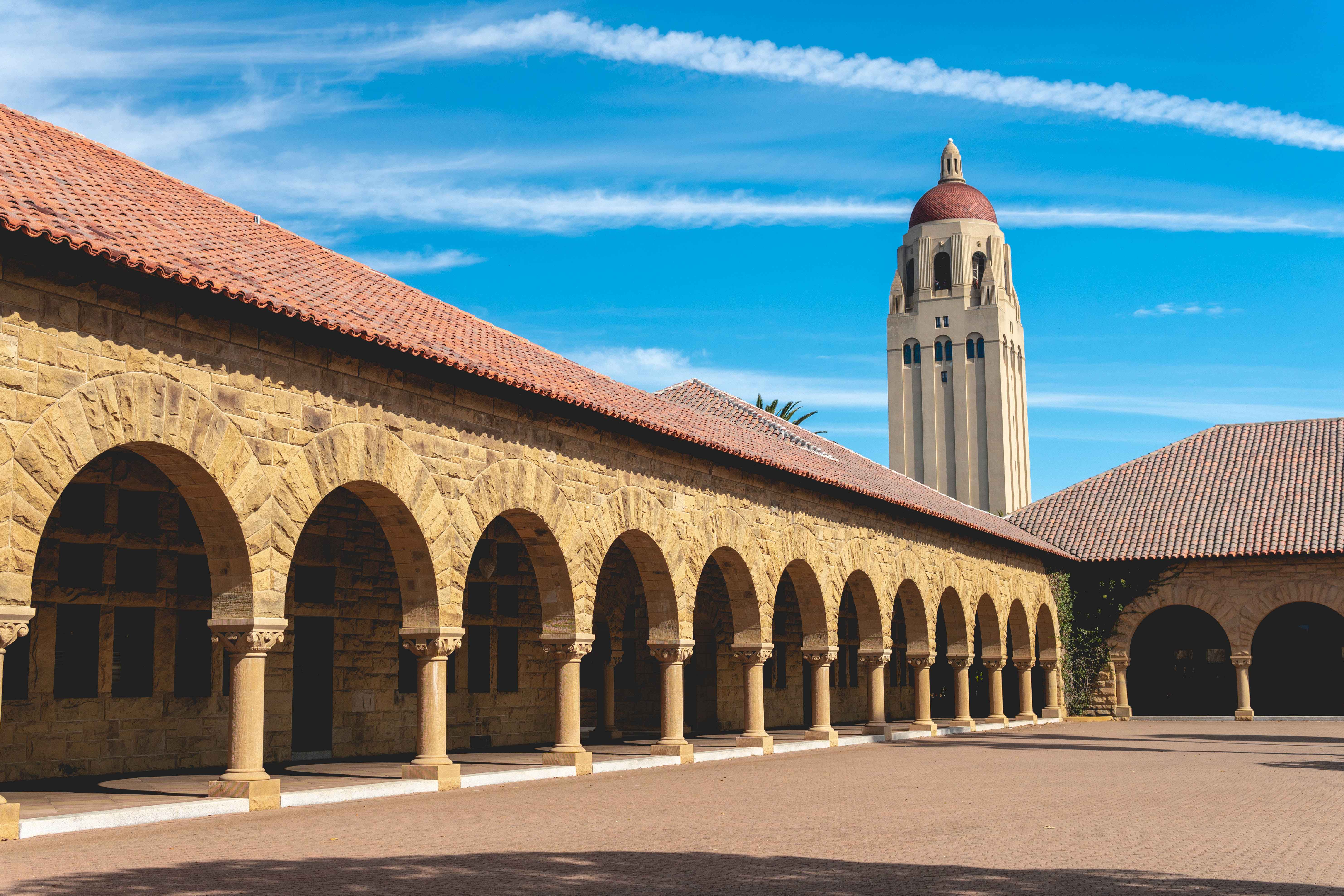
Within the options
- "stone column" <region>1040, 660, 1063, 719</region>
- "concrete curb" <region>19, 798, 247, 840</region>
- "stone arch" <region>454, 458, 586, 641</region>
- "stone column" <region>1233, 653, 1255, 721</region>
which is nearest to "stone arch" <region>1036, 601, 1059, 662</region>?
"stone column" <region>1040, 660, 1063, 719</region>

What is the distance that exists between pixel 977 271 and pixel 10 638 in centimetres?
8573

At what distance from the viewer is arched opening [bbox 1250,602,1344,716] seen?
34.2 m

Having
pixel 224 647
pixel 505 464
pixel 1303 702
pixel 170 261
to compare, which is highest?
pixel 170 261

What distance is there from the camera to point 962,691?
97.2 ft

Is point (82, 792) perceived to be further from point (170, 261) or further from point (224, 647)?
point (170, 261)

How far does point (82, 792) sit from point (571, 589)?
6081mm

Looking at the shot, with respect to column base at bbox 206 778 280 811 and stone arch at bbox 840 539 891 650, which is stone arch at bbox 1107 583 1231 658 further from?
column base at bbox 206 778 280 811

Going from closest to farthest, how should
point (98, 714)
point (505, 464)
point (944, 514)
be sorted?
1. point (98, 714)
2. point (505, 464)
3. point (944, 514)

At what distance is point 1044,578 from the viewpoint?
36000mm

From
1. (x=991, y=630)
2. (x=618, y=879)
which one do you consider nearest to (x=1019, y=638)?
(x=991, y=630)

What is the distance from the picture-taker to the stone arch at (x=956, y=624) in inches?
1159

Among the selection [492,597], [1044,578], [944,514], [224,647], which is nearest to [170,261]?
[224,647]

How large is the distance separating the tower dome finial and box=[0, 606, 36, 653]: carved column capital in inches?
3487

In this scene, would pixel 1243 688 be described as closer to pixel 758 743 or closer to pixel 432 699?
pixel 758 743
